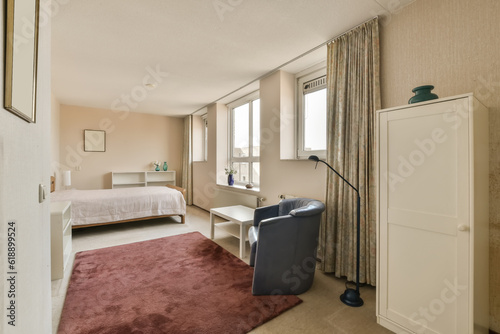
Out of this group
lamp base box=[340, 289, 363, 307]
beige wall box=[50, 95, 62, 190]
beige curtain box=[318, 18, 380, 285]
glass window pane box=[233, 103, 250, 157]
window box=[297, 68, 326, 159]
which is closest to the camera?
lamp base box=[340, 289, 363, 307]

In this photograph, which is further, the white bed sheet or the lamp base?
the white bed sheet

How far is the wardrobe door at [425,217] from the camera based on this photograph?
1394 millimetres

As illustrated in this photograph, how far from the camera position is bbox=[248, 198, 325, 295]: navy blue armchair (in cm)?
209

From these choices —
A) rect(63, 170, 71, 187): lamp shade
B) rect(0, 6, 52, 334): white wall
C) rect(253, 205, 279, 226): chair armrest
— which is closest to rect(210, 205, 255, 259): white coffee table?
rect(253, 205, 279, 226): chair armrest

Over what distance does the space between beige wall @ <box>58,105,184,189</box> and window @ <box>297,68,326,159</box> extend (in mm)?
4474

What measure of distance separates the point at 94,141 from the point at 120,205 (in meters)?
2.66

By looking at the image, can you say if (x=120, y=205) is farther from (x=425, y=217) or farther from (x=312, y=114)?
(x=425, y=217)

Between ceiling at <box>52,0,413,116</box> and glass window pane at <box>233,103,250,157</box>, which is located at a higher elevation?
ceiling at <box>52,0,413,116</box>

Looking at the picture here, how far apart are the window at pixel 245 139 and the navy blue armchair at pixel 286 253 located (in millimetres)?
2343

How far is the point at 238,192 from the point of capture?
4352 millimetres

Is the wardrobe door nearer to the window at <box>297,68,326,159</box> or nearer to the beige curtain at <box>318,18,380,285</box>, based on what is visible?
the beige curtain at <box>318,18,380,285</box>

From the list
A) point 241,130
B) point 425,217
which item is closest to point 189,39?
point 241,130

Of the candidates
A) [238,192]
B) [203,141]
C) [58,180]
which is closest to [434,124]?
[238,192]

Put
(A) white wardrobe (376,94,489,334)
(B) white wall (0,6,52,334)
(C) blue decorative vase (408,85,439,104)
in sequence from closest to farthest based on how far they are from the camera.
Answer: (B) white wall (0,6,52,334) → (A) white wardrobe (376,94,489,334) → (C) blue decorative vase (408,85,439,104)
